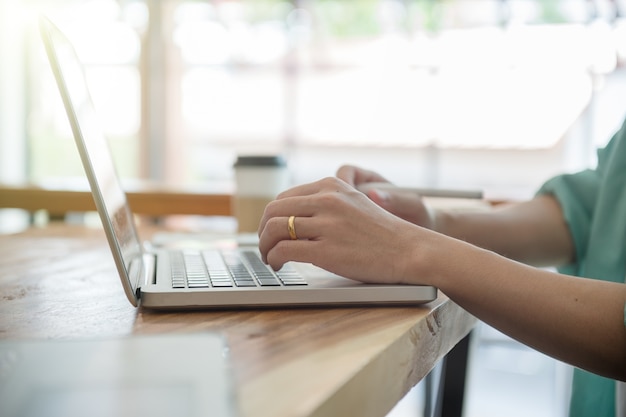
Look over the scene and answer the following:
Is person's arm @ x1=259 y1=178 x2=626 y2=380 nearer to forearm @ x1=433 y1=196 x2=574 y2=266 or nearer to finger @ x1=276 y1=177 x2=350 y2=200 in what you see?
finger @ x1=276 y1=177 x2=350 y2=200

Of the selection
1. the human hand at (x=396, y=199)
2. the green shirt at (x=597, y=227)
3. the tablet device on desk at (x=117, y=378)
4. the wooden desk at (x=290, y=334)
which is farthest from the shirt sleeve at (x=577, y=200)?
the tablet device on desk at (x=117, y=378)

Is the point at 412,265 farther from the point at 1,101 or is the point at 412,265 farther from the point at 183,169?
the point at 1,101

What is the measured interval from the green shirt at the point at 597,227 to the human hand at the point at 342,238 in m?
0.45

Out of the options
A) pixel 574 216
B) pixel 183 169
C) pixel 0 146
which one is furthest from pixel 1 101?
pixel 574 216

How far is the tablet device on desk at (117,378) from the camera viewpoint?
32cm

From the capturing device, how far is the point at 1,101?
16.9 ft

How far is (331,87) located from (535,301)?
4440 millimetres

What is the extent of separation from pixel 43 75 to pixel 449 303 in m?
5.36

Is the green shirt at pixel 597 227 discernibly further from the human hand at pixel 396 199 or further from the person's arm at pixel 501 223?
the human hand at pixel 396 199

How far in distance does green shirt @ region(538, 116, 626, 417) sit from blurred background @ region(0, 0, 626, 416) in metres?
3.15

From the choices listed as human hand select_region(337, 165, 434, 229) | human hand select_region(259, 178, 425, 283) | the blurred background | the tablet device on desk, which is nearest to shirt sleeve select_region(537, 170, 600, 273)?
human hand select_region(337, 165, 434, 229)

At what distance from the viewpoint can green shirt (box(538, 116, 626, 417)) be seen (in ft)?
3.16

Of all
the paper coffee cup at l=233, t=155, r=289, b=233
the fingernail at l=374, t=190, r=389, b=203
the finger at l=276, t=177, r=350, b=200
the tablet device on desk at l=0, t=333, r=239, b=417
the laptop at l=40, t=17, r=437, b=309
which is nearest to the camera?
the tablet device on desk at l=0, t=333, r=239, b=417

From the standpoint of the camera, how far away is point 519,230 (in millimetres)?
1016
